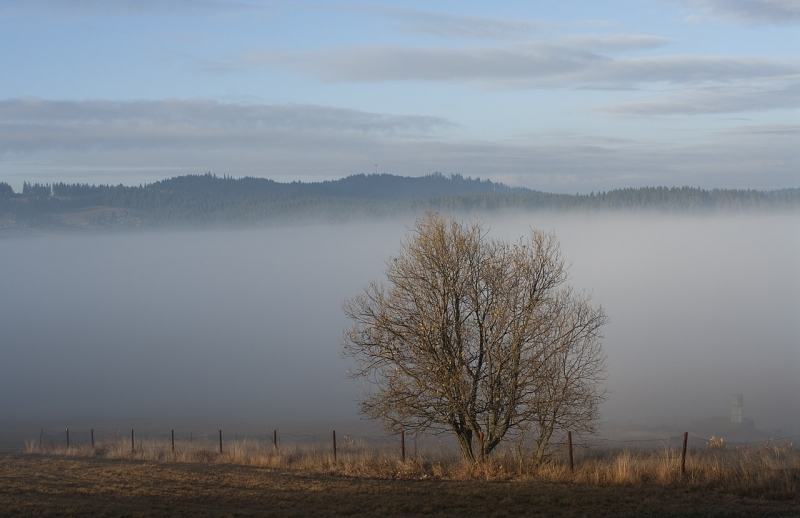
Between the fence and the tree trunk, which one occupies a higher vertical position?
the tree trunk

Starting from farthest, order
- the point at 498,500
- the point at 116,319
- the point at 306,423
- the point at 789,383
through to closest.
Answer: the point at 116,319 < the point at 789,383 < the point at 306,423 < the point at 498,500

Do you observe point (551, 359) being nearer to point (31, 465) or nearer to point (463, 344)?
point (463, 344)

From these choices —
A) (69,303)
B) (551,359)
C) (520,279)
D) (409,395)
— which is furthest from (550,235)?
(69,303)

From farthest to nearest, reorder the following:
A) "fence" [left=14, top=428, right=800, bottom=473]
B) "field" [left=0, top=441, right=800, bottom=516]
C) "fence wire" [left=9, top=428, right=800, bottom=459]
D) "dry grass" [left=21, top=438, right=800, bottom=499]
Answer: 1. "fence wire" [left=9, top=428, right=800, bottom=459]
2. "fence" [left=14, top=428, right=800, bottom=473]
3. "dry grass" [left=21, top=438, right=800, bottom=499]
4. "field" [left=0, top=441, right=800, bottom=516]

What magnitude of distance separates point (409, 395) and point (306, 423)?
26987mm

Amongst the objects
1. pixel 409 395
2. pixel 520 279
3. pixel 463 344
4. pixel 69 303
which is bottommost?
pixel 69 303

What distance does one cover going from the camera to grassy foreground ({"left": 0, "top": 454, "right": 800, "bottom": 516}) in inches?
570

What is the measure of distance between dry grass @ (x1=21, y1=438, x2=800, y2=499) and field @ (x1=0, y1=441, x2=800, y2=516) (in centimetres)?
4

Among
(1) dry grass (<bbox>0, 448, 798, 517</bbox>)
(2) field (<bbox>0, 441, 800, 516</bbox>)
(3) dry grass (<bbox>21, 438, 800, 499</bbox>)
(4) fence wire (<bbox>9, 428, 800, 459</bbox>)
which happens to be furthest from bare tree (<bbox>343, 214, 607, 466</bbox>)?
(4) fence wire (<bbox>9, 428, 800, 459</bbox>)

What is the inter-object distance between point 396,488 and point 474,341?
19.1 feet

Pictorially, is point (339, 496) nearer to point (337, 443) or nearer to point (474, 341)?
point (474, 341)

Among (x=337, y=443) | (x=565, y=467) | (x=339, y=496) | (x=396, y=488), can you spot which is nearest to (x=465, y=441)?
(x=565, y=467)

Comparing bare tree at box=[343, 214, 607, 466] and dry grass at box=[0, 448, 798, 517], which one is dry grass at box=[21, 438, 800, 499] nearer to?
dry grass at box=[0, 448, 798, 517]

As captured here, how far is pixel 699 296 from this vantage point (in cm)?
16912
